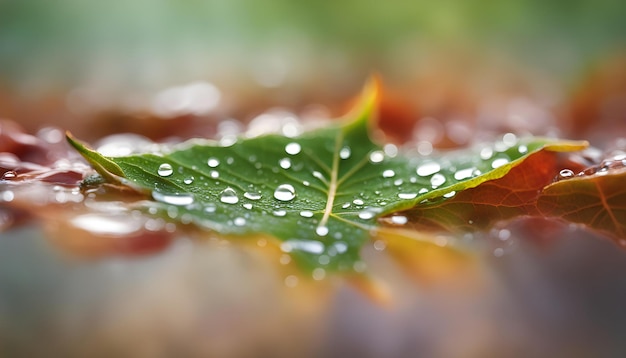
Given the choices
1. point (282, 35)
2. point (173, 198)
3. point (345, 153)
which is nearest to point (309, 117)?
point (345, 153)

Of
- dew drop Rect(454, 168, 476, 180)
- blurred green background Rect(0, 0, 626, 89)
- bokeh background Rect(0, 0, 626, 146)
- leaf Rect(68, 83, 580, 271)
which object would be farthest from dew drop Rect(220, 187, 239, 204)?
blurred green background Rect(0, 0, 626, 89)

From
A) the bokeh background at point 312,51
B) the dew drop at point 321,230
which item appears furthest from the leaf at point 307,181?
the bokeh background at point 312,51

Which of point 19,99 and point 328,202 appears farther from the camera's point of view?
point 19,99

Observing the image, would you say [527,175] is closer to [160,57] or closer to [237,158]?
[237,158]

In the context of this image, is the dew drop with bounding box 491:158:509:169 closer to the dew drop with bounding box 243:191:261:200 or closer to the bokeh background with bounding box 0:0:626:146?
the dew drop with bounding box 243:191:261:200

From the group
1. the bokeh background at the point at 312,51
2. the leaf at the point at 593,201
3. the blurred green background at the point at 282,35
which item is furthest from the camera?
the blurred green background at the point at 282,35

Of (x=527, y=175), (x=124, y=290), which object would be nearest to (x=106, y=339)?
(x=124, y=290)

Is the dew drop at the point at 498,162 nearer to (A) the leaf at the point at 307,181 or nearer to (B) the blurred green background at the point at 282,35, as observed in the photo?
(A) the leaf at the point at 307,181
